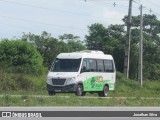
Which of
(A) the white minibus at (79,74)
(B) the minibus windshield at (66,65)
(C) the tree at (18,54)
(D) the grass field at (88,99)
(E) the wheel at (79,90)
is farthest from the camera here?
(C) the tree at (18,54)

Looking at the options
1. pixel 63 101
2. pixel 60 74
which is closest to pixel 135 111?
pixel 63 101

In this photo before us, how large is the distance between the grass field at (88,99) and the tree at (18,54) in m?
14.0

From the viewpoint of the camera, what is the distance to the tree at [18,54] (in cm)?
6059

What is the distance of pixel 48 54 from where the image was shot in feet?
268

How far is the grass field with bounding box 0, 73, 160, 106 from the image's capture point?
66.4 feet

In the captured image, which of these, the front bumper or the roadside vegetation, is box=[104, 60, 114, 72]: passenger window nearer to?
the roadside vegetation

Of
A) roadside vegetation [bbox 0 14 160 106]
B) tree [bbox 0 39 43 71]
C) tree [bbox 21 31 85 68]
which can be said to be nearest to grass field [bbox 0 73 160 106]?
roadside vegetation [bbox 0 14 160 106]

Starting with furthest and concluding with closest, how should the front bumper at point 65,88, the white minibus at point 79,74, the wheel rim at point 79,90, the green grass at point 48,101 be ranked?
the wheel rim at point 79,90 → the white minibus at point 79,74 → the front bumper at point 65,88 → the green grass at point 48,101

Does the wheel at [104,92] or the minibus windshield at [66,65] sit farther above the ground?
the minibus windshield at [66,65]

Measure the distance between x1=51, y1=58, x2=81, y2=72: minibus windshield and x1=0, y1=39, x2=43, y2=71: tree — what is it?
27.2m

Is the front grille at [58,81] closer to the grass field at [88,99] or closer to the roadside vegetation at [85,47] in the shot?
the grass field at [88,99]

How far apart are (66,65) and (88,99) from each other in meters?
9.06

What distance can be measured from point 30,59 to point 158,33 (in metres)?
43.8

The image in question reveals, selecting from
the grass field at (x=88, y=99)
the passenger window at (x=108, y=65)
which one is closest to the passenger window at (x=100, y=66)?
the passenger window at (x=108, y=65)
